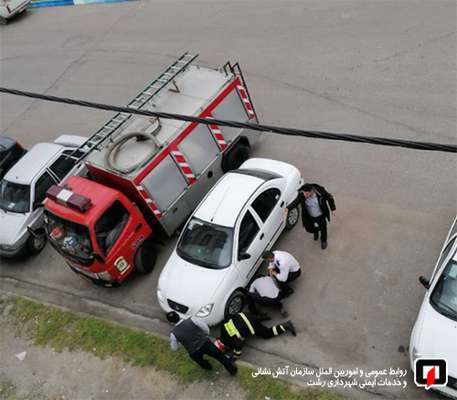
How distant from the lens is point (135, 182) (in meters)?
9.41

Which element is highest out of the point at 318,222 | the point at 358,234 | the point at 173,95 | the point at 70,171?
the point at 173,95

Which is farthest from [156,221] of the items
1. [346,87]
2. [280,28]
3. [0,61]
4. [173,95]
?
[0,61]

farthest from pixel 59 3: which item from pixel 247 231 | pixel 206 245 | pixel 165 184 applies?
pixel 247 231

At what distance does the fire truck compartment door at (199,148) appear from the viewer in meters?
10.2

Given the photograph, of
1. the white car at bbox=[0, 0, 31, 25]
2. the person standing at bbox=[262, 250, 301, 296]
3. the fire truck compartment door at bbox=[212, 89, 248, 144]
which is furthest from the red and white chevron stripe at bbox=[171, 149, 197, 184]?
the white car at bbox=[0, 0, 31, 25]

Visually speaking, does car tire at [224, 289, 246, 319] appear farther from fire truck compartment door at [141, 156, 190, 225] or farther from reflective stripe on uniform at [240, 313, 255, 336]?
fire truck compartment door at [141, 156, 190, 225]

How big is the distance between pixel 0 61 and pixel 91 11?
4098 millimetres

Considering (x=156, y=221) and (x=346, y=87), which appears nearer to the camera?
(x=156, y=221)

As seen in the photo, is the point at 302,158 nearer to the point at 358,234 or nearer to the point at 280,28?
the point at 358,234

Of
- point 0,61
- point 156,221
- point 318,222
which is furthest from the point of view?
point 0,61

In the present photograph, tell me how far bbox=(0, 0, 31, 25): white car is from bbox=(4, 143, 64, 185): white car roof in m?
13.0

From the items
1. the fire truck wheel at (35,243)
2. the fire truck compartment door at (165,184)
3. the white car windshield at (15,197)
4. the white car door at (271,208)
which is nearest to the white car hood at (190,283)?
the white car door at (271,208)

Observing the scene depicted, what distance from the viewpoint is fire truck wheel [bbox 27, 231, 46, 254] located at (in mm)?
11133

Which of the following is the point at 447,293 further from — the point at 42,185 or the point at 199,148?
the point at 42,185
